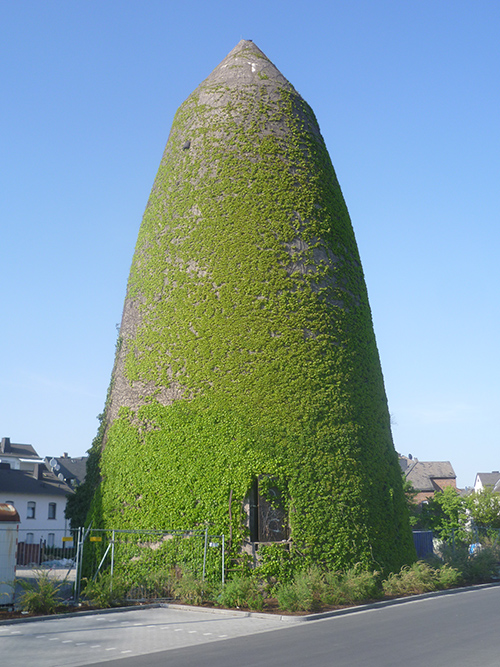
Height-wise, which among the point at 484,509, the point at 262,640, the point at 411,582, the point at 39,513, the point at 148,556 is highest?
the point at 39,513

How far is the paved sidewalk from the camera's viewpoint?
34.2 ft

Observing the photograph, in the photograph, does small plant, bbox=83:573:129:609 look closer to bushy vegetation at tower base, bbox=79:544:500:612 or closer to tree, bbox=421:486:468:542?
bushy vegetation at tower base, bbox=79:544:500:612

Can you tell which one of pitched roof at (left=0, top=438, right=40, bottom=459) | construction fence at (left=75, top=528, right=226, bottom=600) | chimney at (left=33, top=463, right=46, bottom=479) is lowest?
construction fence at (left=75, top=528, right=226, bottom=600)

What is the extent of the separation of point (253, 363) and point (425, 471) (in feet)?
280

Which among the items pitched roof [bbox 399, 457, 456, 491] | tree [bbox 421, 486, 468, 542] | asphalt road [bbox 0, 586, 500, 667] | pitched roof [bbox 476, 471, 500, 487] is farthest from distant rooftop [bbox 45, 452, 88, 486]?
pitched roof [bbox 476, 471, 500, 487]

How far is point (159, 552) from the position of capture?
1869 cm

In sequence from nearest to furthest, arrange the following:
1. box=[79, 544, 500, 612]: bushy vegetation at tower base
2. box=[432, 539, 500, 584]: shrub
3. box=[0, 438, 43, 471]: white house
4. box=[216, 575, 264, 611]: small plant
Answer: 1. box=[216, 575, 264, 611]: small plant
2. box=[79, 544, 500, 612]: bushy vegetation at tower base
3. box=[432, 539, 500, 584]: shrub
4. box=[0, 438, 43, 471]: white house

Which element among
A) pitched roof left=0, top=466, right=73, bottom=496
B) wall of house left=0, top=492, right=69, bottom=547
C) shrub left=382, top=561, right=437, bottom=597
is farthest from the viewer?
pitched roof left=0, top=466, right=73, bottom=496

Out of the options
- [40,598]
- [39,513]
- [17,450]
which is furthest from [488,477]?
[40,598]

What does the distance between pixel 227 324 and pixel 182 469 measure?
4.86 metres

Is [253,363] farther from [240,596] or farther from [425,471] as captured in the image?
[425,471]

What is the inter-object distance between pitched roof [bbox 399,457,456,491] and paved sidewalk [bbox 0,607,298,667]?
77.8m

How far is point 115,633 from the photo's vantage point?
12539 millimetres

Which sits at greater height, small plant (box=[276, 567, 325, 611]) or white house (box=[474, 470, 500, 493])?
white house (box=[474, 470, 500, 493])
